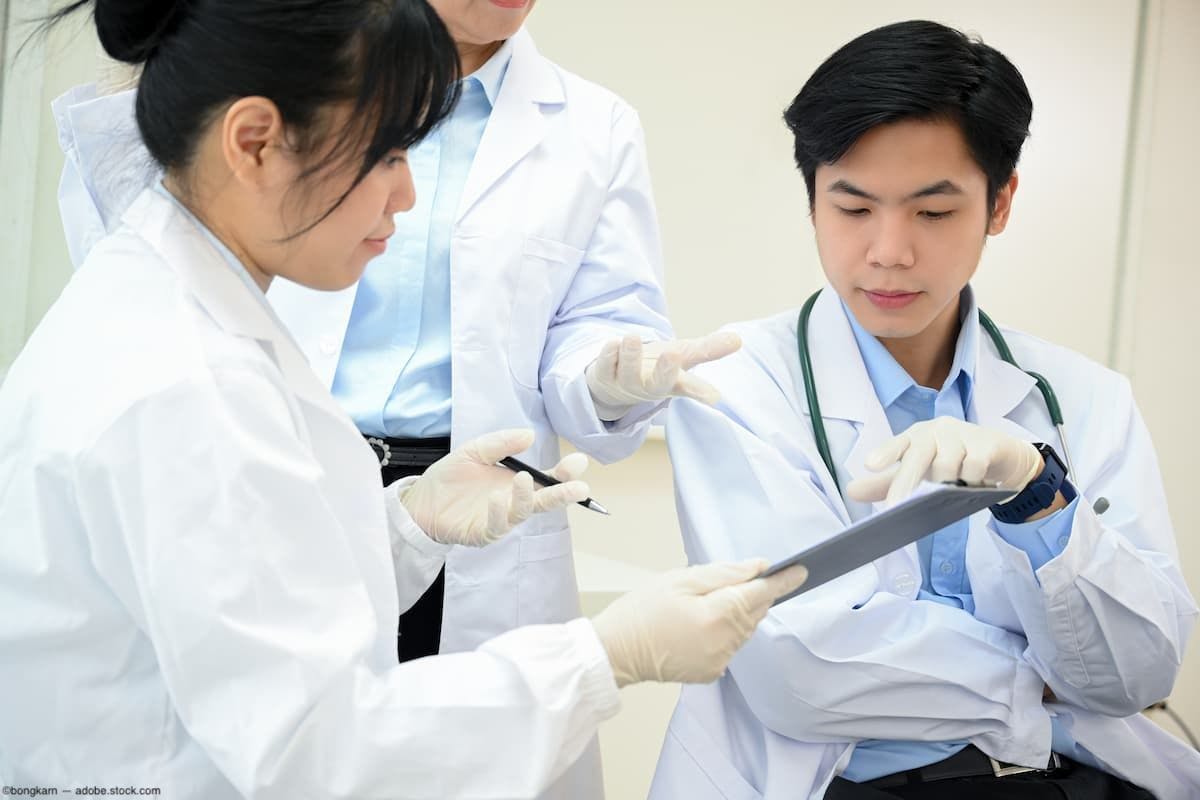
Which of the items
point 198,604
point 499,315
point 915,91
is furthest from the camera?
point 499,315

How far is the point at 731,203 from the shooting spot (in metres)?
2.83

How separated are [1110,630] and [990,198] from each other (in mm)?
595

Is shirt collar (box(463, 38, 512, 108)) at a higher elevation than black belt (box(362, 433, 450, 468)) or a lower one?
higher

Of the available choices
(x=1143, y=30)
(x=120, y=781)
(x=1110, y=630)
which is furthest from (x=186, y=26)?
(x=1143, y=30)

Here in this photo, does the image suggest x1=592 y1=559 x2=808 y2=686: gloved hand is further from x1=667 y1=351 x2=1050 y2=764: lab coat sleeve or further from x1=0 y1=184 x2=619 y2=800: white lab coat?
x1=667 y1=351 x2=1050 y2=764: lab coat sleeve

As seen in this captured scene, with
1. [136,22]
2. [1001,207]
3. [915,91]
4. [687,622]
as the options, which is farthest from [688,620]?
[1001,207]

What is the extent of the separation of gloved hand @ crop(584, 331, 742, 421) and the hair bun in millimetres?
613

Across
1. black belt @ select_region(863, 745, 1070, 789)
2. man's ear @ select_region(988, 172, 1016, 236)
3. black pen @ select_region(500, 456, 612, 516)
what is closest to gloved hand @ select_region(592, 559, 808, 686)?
black pen @ select_region(500, 456, 612, 516)

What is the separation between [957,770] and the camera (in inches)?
51.1

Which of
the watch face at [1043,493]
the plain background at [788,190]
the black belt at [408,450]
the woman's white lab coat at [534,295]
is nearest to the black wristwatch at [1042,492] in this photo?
the watch face at [1043,493]

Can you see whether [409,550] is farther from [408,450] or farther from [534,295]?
[534,295]

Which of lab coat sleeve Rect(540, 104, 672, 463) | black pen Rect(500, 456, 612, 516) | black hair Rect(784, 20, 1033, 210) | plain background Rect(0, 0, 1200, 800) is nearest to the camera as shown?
black pen Rect(500, 456, 612, 516)

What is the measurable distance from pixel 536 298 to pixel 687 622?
0.71 meters

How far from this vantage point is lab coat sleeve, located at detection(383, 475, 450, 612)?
1276mm
